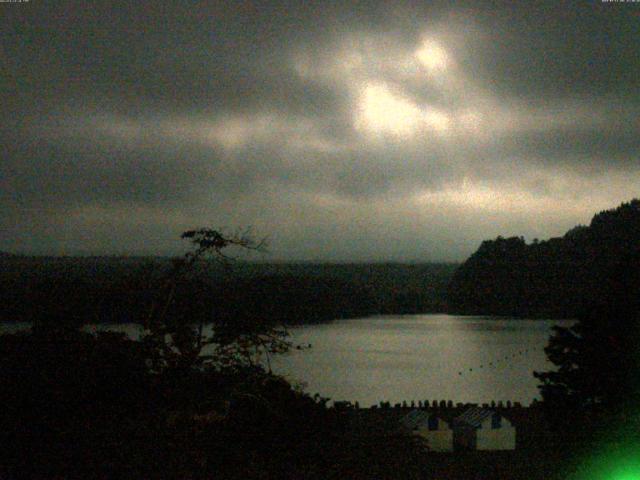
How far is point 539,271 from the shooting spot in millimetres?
92812

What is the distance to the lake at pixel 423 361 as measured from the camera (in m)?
42.1

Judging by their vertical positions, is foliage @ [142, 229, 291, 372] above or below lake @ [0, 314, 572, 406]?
above

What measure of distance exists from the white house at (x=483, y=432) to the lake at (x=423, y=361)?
464 cm

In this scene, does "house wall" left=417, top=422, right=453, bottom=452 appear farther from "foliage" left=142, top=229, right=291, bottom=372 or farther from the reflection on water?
"foliage" left=142, top=229, right=291, bottom=372

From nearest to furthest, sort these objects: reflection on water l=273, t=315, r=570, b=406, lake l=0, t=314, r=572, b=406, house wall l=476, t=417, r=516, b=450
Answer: house wall l=476, t=417, r=516, b=450
lake l=0, t=314, r=572, b=406
reflection on water l=273, t=315, r=570, b=406

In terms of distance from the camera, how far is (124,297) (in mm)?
7832

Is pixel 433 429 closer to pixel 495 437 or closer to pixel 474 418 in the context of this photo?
pixel 474 418

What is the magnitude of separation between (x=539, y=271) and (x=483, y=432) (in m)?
76.0

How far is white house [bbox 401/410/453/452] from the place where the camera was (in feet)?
65.4

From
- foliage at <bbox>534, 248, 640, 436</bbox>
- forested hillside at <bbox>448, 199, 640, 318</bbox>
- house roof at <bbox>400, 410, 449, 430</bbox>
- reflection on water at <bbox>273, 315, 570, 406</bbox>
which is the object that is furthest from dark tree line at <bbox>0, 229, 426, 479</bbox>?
forested hillside at <bbox>448, 199, 640, 318</bbox>

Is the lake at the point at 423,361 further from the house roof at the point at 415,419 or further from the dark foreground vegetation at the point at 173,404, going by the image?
the dark foreground vegetation at the point at 173,404

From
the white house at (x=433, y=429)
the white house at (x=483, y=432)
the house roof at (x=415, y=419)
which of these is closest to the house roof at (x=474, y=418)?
the white house at (x=483, y=432)

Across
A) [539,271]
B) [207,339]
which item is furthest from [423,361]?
[207,339]

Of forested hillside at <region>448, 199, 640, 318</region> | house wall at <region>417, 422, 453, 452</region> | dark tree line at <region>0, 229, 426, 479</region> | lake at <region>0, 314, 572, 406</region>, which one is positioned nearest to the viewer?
dark tree line at <region>0, 229, 426, 479</region>
